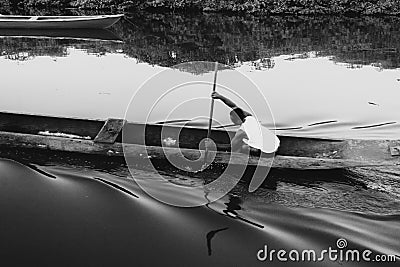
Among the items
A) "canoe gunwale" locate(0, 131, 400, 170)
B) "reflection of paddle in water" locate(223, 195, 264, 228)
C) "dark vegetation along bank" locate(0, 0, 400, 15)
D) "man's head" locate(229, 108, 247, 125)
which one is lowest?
"reflection of paddle in water" locate(223, 195, 264, 228)

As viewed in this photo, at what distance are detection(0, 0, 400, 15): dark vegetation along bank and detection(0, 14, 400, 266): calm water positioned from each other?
1.91m

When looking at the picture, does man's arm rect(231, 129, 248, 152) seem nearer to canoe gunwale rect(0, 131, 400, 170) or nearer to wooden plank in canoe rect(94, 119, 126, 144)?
canoe gunwale rect(0, 131, 400, 170)

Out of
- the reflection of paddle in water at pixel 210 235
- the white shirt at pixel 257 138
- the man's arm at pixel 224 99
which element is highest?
the man's arm at pixel 224 99

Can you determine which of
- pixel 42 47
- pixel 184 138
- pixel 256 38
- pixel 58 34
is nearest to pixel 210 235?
pixel 184 138

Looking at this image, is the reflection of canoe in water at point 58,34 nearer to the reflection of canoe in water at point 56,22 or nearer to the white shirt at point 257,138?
the reflection of canoe in water at point 56,22

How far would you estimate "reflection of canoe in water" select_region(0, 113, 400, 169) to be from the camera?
3812 mm

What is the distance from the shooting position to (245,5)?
15.5 m

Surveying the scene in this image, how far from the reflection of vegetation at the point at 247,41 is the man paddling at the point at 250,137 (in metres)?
4.75

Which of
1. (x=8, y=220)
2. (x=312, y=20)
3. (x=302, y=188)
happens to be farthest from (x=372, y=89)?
(x=312, y=20)

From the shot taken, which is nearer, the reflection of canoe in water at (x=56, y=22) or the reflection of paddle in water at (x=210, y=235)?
the reflection of paddle in water at (x=210, y=235)

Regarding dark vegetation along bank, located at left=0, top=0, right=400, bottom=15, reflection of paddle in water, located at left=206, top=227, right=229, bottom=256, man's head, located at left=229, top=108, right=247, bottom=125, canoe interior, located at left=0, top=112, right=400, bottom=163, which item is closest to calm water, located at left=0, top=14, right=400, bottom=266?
reflection of paddle in water, located at left=206, top=227, right=229, bottom=256

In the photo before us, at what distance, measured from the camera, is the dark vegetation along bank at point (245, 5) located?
14.4 metres

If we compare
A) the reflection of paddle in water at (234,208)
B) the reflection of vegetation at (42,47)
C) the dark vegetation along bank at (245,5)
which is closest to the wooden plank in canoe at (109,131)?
the reflection of paddle in water at (234,208)

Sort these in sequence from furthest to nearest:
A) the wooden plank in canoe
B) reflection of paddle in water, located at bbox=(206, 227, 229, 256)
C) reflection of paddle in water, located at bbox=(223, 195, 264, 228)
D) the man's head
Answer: the wooden plank in canoe → the man's head → reflection of paddle in water, located at bbox=(223, 195, 264, 228) → reflection of paddle in water, located at bbox=(206, 227, 229, 256)
